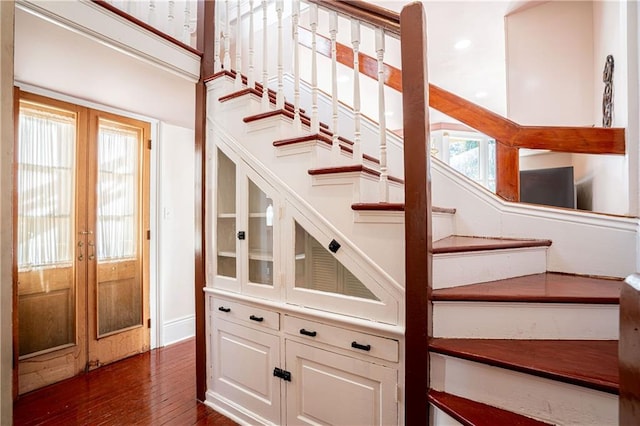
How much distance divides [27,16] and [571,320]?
105 inches

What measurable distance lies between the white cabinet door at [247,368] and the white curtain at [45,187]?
151 cm

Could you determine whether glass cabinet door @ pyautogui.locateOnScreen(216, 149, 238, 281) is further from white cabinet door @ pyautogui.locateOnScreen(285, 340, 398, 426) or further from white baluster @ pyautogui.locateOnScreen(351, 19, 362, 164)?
white baluster @ pyautogui.locateOnScreen(351, 19, 362, 164)

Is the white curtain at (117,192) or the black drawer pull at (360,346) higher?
the white curtain at (117,192)

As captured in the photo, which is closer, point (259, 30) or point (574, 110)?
point (574, 110)

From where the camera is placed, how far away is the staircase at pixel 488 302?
101cm

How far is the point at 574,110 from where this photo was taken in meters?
2.49

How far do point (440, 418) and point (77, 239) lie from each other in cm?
291

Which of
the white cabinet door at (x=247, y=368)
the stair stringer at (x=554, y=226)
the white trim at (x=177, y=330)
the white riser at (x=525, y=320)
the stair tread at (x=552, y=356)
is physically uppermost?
the stair stringer at (x=554, y=226)

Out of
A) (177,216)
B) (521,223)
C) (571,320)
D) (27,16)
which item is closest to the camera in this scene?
(571,320)

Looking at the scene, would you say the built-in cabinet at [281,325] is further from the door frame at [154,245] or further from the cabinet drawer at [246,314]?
the door frame at [154,245]

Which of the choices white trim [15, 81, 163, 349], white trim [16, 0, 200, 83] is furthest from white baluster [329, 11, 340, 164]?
white trim [15, 81, 163, 349]

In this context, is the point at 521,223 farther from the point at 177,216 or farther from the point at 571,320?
the point at 177,216

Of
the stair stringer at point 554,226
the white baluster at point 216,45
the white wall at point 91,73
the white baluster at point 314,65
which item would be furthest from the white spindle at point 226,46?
the stair stringer at point 554,226

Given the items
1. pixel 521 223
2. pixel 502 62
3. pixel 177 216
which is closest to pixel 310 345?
pixel 521 223
